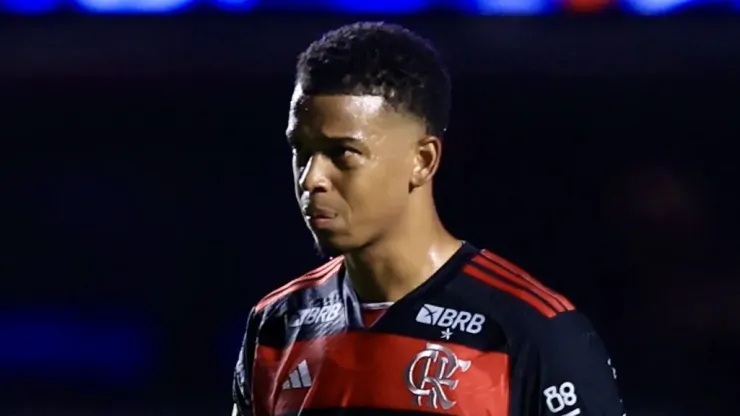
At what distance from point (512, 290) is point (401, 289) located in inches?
7.3

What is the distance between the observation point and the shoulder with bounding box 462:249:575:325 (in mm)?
2133

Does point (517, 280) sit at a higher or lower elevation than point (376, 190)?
lower

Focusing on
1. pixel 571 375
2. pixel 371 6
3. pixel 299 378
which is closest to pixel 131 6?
pixel 371 6

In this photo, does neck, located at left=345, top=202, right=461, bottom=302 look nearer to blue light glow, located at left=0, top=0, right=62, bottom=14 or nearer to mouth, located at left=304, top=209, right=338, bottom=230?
mouth, located at left=304, top=209, right=338, bottom=230

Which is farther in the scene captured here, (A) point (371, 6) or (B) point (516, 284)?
(A) point (371, 6)

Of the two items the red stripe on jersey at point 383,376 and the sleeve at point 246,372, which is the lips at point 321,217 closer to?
the red stripe on jersey at point 383,376

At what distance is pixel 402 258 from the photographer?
7.21 ft

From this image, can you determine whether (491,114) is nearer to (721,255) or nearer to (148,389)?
(721,255)

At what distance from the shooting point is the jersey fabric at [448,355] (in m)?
2.08

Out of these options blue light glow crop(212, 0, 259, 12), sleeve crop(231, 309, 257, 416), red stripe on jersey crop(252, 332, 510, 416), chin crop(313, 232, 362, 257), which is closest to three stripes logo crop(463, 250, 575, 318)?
red stripe on jersey crop(252, 332, 510, 416)

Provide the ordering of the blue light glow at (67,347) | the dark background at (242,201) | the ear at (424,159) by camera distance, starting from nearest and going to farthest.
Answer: the ear at (424,159)
the dark background at (242,201)
the blue light glow at (67,347)

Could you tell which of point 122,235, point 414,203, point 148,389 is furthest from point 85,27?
point 414,203

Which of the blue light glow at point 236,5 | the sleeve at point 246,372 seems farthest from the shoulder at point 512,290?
the blue light glow at point 236,5

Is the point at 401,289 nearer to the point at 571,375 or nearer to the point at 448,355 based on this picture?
the point at 448,355
